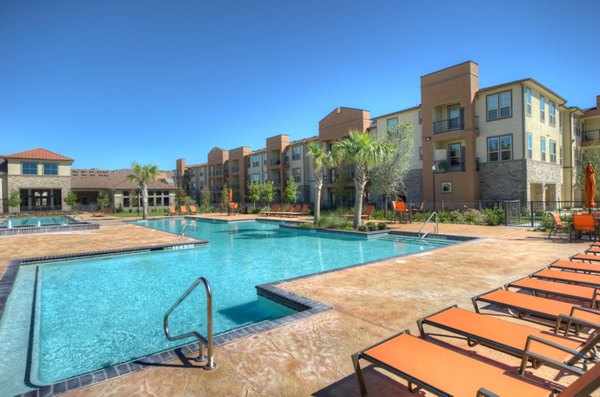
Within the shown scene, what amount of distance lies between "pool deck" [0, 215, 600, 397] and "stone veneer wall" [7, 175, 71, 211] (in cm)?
4491

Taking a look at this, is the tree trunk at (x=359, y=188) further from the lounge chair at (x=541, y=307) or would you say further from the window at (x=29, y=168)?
the window at (x=29, y=168)

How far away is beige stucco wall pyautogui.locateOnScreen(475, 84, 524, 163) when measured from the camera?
843 inches

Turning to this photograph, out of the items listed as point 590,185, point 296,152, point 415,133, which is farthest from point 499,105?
point 296,152

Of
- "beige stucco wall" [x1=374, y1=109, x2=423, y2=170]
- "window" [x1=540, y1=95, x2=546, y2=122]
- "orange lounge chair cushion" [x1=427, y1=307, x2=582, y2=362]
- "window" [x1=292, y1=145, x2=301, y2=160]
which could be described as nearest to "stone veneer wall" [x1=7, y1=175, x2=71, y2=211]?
"window" [x1=292, y1=145, x2=301, y2=160]

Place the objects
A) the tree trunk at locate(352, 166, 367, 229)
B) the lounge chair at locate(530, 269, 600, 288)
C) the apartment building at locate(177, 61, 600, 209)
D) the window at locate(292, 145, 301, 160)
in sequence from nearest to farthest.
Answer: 1. the lounge chair at locate(530, 269, 600, 288)
2. the tree trunk at locate(352, 166, 367, 229)
3. the apartment building at locate(177, 61, 600, 209)
4. the window at locate(292, 145, 301, 160)

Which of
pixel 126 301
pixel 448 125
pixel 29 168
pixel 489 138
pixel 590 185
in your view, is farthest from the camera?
pixel 29 168

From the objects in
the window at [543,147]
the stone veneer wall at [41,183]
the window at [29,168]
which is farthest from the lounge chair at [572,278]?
the window at [29,168]

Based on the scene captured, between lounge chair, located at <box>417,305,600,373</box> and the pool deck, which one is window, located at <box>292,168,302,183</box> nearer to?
the pool deck

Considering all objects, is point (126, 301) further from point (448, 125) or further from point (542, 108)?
point (542, 108)

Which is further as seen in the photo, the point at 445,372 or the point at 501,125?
the point at 501,125

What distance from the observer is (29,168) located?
129 ft

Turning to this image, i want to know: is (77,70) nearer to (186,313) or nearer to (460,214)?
(186,313)

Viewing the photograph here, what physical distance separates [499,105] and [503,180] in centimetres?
505

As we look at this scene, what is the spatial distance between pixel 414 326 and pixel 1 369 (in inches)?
203
